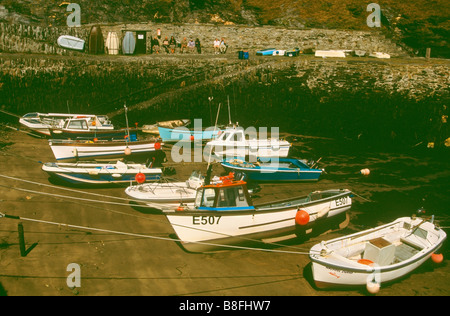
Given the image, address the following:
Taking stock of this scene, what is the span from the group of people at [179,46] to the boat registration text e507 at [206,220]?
1981cm

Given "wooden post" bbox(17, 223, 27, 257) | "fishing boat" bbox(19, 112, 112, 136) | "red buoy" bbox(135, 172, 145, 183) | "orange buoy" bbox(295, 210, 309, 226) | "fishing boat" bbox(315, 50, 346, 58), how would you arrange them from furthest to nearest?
"fishing boat" bbox(315, 50, 346, 58)
"fishing boat" bbox(19, 112, 112, 136)
"red buoy" bbox(135, 172, 145, 183)
"orange buoy" bbox(295, 210, 309, 226)
"wooden post" bbox(17, 223, 27, 257)

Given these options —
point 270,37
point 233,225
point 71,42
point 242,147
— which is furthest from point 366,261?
point 71,42

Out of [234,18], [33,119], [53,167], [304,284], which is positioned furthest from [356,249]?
[234,18]

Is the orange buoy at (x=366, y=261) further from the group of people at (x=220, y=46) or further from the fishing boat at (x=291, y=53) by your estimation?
the group of people at (x=220, y=46)

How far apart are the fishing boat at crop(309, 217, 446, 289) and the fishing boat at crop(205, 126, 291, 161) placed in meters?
7.10

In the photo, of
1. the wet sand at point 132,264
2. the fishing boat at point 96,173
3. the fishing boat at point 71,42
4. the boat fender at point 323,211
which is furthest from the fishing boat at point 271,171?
the fishing boat at point 71,42

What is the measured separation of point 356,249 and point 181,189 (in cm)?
562

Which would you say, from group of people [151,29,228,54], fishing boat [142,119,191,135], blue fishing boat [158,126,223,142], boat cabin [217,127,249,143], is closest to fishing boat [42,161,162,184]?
boat cabin [217,127,249,143]

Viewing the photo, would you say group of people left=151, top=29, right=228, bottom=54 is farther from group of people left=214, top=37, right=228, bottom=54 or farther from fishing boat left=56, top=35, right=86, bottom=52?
→ fishing boat left=56, top=35, right=86, bottom=52

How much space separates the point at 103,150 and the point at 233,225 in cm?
810

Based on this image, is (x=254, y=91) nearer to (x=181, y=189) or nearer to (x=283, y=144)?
(x=283, y=144)

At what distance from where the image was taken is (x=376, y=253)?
9.90 m

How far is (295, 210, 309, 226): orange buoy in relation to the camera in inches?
432

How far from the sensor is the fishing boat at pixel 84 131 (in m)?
18.1
